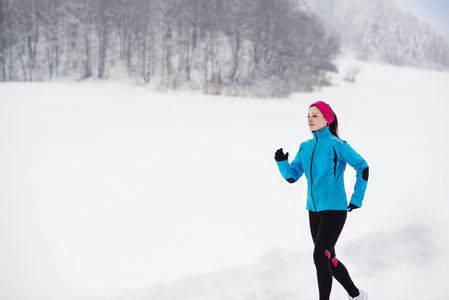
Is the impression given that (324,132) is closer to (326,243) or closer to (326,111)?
(326,111)

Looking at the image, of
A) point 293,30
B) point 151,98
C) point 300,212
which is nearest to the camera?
point 300,212

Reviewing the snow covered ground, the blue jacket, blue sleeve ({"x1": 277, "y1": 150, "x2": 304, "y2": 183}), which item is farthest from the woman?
the snow covered ground

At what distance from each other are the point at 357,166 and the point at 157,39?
29.7 metres

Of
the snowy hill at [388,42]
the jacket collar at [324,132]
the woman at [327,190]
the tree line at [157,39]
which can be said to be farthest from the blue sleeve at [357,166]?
the snowy hill at [388,42]

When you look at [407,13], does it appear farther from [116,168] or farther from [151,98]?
[116,168]

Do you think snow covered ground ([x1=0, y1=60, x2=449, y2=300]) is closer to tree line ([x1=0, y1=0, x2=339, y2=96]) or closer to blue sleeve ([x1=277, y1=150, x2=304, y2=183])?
blue sleeve ([x1=277, y1=150, x2=304, y2=183])

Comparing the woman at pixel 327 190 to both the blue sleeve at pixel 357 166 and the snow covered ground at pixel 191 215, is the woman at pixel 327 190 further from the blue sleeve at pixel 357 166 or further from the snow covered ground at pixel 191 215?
the snow covered ground at pixel 191 215

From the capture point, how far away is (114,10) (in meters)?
27.5

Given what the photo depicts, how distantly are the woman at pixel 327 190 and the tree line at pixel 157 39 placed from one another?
2222 centimetres

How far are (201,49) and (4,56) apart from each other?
16.6 meters

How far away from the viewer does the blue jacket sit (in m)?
2.49

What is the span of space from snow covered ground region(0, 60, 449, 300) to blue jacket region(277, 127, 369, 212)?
1132 millimetres

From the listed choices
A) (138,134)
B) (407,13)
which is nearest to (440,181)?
(138,134)

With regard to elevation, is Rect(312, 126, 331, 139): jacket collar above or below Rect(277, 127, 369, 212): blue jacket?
above
